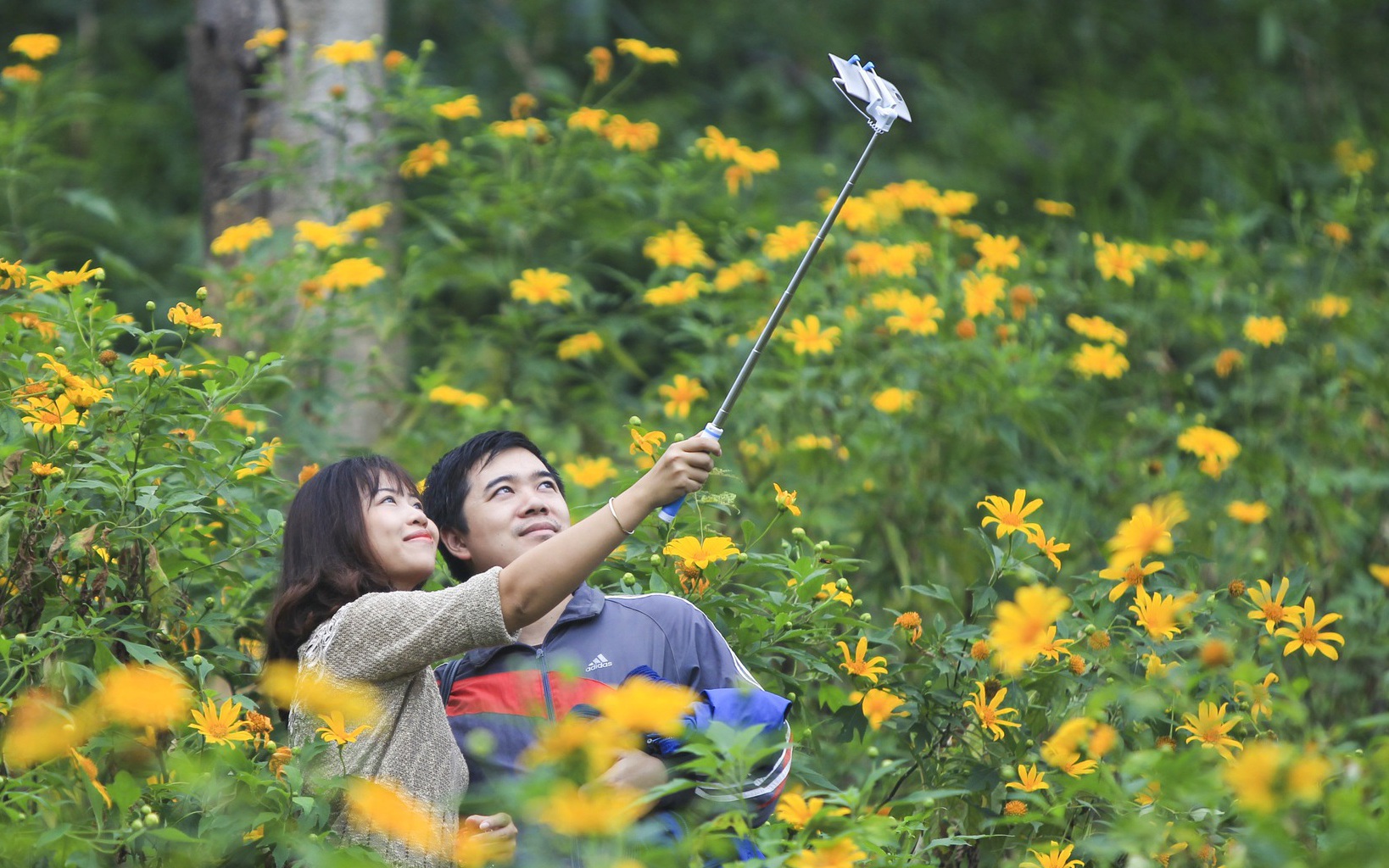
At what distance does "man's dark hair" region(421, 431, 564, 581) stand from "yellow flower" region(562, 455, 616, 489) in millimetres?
498

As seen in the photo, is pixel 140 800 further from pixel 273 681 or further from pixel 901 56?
pixel 901 56

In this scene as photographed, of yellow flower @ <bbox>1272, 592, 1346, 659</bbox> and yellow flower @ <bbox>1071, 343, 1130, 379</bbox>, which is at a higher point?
yellow flower @ <bbox>1272, 592, 1346, 659</bbox>

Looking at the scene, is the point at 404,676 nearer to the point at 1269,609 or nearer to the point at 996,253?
the point at 1269,609

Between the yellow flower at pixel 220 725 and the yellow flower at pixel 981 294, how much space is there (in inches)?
78.8

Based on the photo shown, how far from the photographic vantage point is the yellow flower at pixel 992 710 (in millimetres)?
2084

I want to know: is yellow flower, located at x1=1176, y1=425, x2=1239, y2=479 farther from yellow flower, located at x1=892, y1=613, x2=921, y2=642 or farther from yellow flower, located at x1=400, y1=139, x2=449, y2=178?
yellow flower, located at x1=400, y1=139, x2=449, y2=178

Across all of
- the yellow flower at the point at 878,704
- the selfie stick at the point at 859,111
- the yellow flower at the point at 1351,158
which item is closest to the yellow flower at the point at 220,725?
the selfie stick at the point at 859,111

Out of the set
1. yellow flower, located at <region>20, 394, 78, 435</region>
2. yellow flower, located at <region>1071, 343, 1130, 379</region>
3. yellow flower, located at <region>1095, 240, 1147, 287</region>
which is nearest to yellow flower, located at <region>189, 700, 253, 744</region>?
yellow flower, located at <region>20, 394, 78, 435</region>

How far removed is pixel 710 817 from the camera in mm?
1996

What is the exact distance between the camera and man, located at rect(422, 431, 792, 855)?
2.03m

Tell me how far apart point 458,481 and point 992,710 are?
2.94 ft

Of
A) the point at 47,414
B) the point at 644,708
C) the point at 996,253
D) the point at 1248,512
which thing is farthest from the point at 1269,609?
the point at 47,414

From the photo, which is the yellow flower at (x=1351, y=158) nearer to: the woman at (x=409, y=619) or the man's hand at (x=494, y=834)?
the woman at (x=409, y=619)

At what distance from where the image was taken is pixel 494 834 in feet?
5.97
